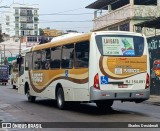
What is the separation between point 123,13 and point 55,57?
21.6 m

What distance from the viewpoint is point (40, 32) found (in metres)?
135

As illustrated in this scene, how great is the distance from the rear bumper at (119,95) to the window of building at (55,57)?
3532 mm

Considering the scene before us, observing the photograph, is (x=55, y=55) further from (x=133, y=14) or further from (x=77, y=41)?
(x=133, y=14)

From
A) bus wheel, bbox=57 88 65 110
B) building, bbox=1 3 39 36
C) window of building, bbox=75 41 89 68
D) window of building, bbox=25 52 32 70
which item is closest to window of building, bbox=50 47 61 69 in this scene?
bus wheel, bbox=57 88 65 110

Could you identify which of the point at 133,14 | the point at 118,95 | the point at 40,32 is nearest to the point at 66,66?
the point at 118,95

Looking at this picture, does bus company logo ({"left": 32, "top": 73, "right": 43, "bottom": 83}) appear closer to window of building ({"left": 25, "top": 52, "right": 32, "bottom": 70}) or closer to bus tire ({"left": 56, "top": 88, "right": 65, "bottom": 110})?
window of building ({"left": 25, "top": 52, "right": 32, "bottom": 70})

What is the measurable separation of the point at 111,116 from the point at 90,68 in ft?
6.00

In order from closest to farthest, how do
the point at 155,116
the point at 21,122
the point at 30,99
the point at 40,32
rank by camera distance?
1. the point at 21,122
2. the point at 155,116
3. the point at 30,99
4. the point at 40,32

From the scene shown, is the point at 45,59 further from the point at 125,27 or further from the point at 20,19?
the point at 20,19

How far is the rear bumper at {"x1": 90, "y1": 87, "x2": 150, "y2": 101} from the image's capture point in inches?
589

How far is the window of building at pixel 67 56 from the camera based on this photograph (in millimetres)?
Result: 16844

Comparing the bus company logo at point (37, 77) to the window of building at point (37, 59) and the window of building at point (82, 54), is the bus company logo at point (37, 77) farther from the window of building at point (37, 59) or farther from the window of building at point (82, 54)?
the window of building at point (82, 54)

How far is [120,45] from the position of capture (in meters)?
15.6

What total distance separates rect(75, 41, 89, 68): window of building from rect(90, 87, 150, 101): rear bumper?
3.76 feet
